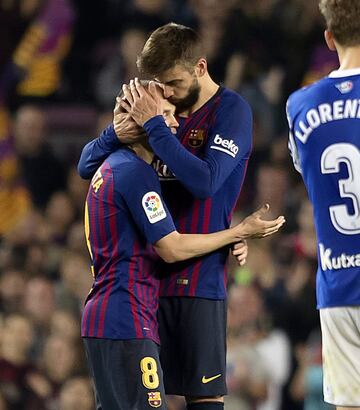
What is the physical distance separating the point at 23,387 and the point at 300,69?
279cm

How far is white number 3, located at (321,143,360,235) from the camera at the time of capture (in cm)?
373

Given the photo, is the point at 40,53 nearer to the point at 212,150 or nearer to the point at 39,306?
the point at 39,306

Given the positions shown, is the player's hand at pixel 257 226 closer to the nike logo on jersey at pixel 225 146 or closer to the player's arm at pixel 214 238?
the player's arm at pixel 214 238

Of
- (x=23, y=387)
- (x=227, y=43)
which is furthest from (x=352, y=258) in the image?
(x=227, y=43)

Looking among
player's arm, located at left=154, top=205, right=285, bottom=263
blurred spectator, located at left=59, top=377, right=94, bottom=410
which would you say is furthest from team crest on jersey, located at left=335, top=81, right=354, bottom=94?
blurred spectator, located at left=59, top=377, right=94, bottom=410

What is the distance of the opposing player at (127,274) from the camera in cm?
401

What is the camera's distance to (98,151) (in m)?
4.31

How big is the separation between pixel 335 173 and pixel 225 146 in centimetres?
61

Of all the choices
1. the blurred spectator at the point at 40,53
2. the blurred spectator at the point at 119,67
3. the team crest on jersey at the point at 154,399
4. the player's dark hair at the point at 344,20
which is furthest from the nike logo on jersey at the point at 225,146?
the blurred spectator at the point at 40,53

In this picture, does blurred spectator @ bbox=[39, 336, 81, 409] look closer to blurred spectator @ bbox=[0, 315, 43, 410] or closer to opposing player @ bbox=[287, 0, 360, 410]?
blurred spectator @ bbox=[0, 315, 43, 410]

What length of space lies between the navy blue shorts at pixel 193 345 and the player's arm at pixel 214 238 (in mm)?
236

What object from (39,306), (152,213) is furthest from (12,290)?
(152,213)

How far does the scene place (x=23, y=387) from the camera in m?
7.50

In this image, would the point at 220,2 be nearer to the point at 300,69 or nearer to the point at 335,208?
the point at 300,69
